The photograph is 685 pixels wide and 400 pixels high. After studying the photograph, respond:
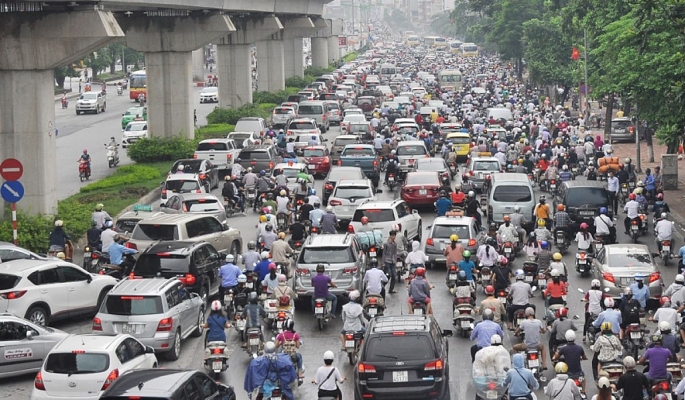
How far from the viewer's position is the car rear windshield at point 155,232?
28344mm

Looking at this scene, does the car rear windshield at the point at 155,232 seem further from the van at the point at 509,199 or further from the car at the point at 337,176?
the car at the point at 337,176

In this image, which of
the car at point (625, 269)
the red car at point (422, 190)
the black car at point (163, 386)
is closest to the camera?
the black car at point (163, 386)

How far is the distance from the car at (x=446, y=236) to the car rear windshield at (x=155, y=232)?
6.05 metres

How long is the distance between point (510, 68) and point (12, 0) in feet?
324

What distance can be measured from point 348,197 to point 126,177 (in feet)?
39.7

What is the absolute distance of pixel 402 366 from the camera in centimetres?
1722

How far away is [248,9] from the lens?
68.4m

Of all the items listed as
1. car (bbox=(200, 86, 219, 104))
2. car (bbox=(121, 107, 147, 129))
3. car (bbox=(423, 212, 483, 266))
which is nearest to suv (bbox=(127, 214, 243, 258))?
car (bbox=(423, 212, 483, 266))

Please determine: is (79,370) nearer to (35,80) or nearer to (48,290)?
Result: (48,290)

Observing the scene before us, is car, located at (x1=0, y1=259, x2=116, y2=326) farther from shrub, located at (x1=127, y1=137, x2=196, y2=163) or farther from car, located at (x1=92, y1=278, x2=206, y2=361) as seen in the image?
shrub, located at (x1=127, y1=137, x2=196, y2=163)

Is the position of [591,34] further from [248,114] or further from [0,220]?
[0,220]

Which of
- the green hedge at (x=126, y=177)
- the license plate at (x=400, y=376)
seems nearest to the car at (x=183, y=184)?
the green hedge at (x=126, y=177)

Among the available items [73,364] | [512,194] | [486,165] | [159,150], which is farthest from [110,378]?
[159,150]

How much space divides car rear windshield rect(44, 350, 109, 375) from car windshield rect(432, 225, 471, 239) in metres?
13.4
